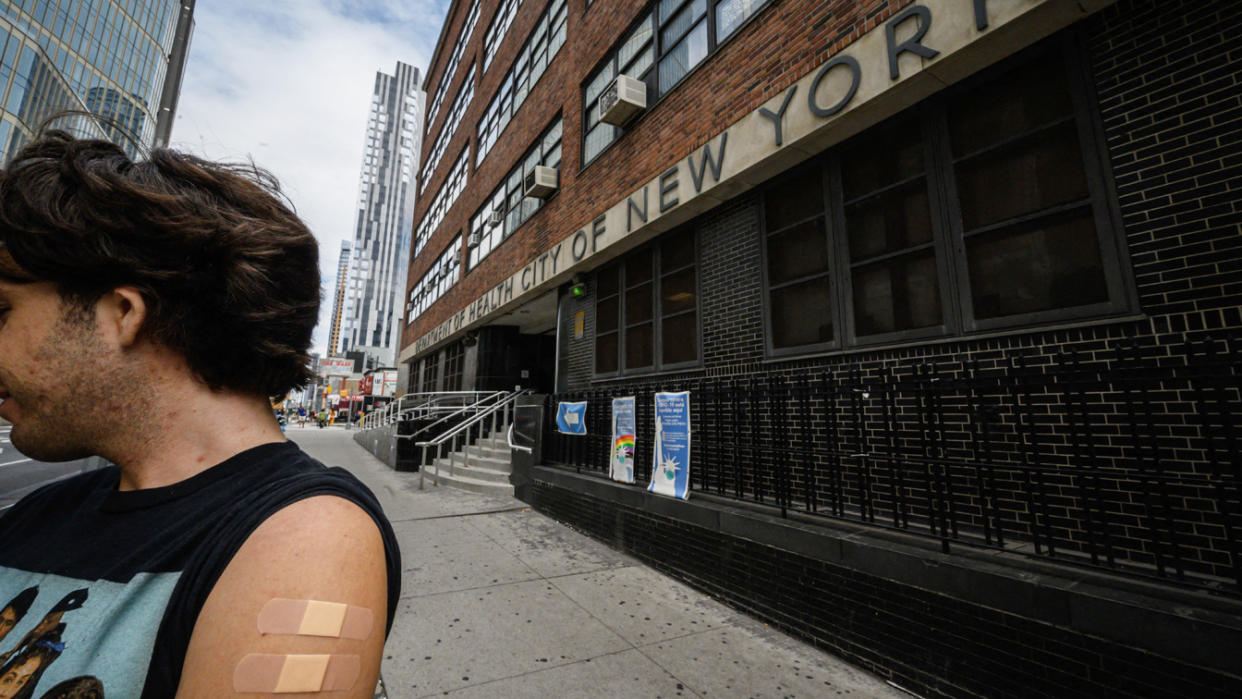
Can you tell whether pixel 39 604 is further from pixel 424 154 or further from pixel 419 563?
pixel 424 154

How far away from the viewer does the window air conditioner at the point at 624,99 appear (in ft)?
24.3

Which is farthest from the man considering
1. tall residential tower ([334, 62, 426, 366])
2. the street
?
tall residential tower ([334, 62, 426, 366])

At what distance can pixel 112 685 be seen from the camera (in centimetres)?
77

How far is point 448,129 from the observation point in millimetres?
21000

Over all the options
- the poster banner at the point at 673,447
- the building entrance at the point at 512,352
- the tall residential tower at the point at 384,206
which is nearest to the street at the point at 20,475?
the poster banner at the point at 673,447

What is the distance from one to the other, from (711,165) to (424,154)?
2351 cm

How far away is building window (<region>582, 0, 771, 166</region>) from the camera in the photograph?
6395mm

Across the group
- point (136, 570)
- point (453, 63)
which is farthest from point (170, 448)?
point (453, 63)

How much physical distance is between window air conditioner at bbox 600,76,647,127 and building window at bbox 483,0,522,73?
919cm

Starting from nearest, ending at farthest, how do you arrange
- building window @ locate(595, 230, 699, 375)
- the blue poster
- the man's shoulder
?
the man's shoulder, building window @ locate(595, 230, 699, 375), the blue poster

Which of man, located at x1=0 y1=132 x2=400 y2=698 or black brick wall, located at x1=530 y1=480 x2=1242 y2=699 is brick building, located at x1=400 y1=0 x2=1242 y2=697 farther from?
man, located at x1=0 y1=132 x2=400 y2=698

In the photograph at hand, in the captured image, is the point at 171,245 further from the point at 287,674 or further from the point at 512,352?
the point at 512,352

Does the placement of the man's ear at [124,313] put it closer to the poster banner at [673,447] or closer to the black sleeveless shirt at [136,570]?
the black sleeveless shirt at [136,570]

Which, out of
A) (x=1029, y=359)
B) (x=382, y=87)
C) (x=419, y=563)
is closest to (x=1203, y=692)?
(x=1029, y=359)
